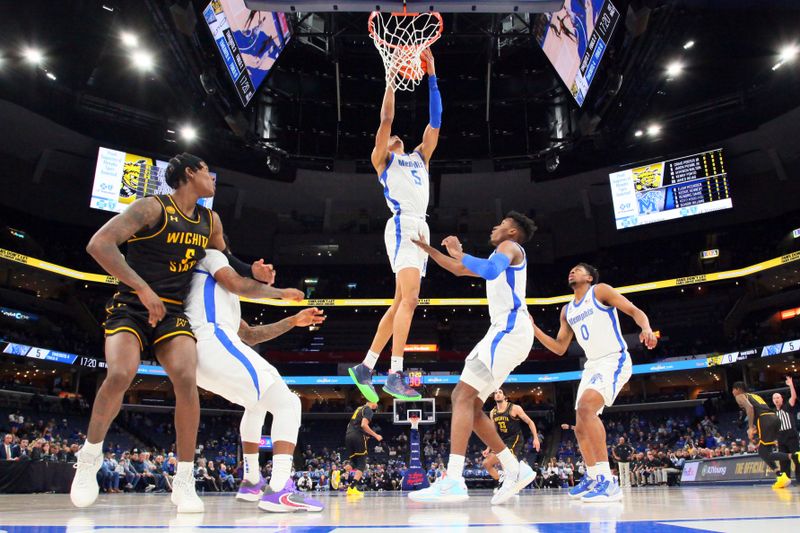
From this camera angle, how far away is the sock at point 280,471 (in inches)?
153

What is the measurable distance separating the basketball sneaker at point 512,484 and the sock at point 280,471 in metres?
1.85

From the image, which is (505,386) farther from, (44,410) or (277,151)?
(44,410)

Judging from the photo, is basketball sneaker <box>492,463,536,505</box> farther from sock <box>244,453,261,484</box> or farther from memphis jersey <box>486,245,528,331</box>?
sock <box>244,453,261,484</box>

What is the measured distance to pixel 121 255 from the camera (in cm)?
369

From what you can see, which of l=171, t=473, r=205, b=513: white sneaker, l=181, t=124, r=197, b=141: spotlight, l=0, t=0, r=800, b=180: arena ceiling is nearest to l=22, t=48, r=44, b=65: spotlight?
l=0, t=0, r=800, b=180: arena ceiling

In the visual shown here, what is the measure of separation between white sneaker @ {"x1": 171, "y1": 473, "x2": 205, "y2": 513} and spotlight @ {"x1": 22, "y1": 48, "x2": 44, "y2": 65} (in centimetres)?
1905

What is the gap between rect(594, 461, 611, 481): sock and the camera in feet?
17.5

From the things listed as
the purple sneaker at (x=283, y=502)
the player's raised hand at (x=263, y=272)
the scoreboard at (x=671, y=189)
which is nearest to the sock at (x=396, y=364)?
the purple sneaker at (x=283, y=502)

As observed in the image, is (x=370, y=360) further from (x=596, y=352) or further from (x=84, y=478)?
(x=84, y=478)

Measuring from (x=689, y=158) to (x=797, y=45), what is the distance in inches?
275

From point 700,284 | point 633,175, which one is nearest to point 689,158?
point 633,175

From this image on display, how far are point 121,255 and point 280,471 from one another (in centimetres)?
167

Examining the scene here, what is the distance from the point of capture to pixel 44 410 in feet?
79.0

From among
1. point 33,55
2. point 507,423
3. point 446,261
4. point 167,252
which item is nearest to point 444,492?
point 446,261
